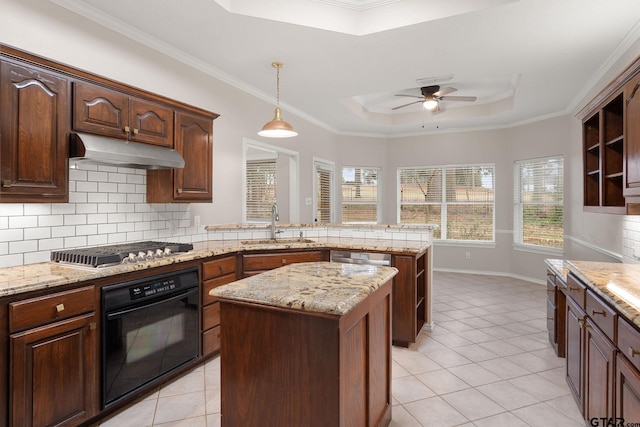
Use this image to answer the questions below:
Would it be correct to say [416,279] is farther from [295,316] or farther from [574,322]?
[295,316]

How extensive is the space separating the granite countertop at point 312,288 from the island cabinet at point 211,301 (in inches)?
43.3

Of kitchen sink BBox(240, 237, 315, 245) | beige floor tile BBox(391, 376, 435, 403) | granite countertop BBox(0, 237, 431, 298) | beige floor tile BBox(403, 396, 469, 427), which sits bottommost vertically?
beige floor tile BBox(403, 396, 469, 427)

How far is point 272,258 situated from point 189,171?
1.12 metres

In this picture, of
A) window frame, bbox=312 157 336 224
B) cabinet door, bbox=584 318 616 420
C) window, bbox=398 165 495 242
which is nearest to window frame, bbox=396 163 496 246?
window, bbox=398 165 495 242

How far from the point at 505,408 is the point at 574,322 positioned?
0.72 metres

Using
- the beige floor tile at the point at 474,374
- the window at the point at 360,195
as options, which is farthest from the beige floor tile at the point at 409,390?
the window at the point at 360,195

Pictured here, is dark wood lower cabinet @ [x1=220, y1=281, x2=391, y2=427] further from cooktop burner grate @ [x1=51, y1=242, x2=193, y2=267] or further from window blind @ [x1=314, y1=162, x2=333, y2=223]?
window blind @ [x1=314, y1=162, x2=333, y2=223]

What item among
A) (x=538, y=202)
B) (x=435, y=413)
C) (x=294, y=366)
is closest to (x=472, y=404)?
(x=435, y=413)

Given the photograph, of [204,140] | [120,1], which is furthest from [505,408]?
→ [120,1]

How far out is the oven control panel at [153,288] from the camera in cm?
226

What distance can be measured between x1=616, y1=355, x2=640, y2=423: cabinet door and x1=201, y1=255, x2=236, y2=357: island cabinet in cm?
254

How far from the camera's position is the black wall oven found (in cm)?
213

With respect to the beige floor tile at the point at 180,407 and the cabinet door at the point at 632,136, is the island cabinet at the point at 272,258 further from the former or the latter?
the cabinet door at the point at 632,136

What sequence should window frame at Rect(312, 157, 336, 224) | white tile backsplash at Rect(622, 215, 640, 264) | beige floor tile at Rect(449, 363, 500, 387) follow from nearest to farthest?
beige floor tile at Rect(449, 363, 500, 387), white tile backsplash at Rect(622, 215, 640, 264), window frame at Rect(312, 157, 336, 224)
